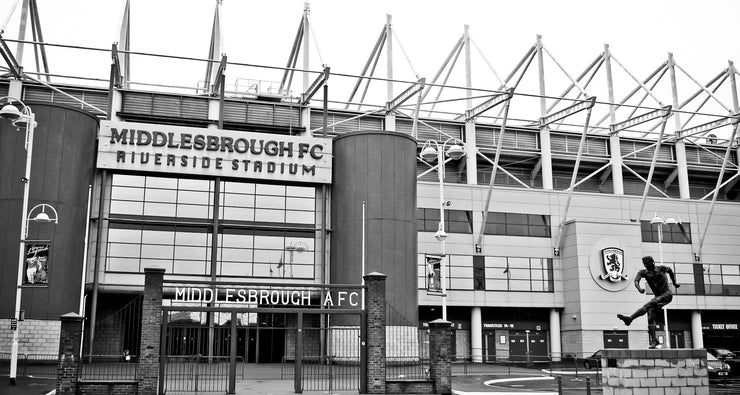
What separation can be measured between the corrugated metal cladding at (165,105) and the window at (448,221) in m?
16.2

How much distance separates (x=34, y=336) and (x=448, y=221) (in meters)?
27.2

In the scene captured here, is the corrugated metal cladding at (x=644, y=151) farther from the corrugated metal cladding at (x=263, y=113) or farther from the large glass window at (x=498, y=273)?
the corrugated metal cladding at (x=263, y=113)

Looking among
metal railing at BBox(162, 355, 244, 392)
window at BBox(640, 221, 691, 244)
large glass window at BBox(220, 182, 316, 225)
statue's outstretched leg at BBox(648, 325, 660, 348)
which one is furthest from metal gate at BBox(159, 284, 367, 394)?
window at BBox(640, 221, 691, 244)

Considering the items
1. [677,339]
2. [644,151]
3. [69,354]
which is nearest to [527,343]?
[677,339]

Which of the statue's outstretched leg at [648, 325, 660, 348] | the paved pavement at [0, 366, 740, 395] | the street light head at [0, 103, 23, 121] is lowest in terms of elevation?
the paved pavement at [0, 366, 740, 395]

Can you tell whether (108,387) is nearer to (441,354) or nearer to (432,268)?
(441,354)

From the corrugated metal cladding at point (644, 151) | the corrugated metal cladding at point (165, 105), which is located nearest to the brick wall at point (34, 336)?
the corrugated metal cladding at point (165, 105)

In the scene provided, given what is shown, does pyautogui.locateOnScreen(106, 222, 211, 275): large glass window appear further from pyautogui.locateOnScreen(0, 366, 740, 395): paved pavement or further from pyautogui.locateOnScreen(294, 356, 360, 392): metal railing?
pyautogui.locateOnScreen(294, 356, 360, 392): metal railing

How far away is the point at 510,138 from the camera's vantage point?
59062mm

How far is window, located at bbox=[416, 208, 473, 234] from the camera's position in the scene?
170ft

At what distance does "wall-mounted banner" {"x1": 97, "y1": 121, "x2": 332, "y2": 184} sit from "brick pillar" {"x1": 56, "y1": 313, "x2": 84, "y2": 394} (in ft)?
62.7

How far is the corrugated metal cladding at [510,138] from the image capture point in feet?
193

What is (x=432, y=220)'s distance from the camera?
52250 millimetres

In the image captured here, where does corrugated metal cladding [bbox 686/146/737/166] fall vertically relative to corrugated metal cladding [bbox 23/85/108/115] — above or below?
below
